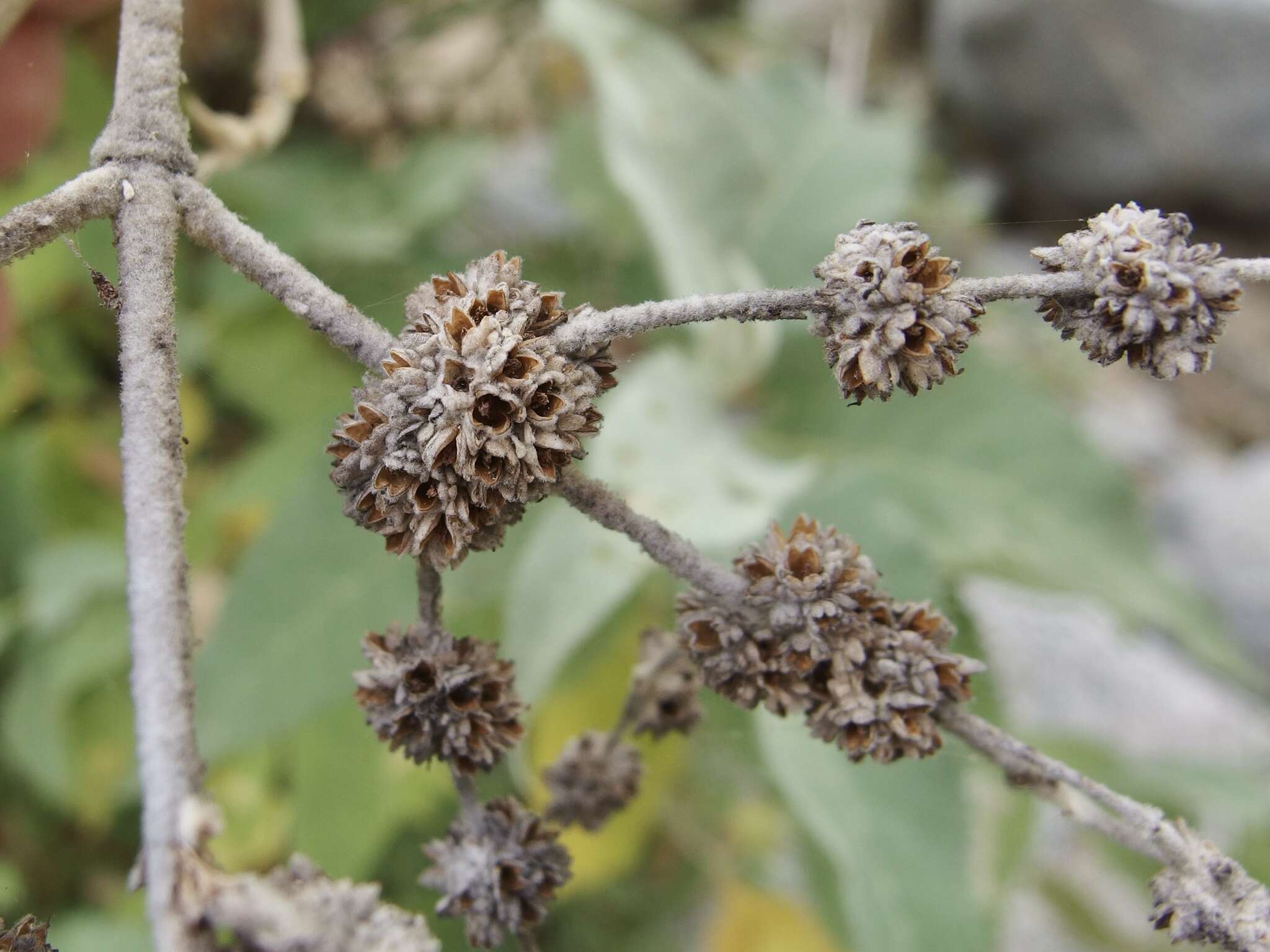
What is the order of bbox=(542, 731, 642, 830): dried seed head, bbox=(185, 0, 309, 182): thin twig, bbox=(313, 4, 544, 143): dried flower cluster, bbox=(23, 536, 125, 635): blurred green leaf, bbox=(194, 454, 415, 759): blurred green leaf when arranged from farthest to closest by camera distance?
1. bbox=(313, 4, 544, 143): dried flower cluster
2. bbox=(23, 536, 125, 635): blurred green leaf
3. bbox=(194, 454, 415, 759): blurred green leaf
4. bbox=(185, 0, 309, 182): thin twig
5. bbox=(542, 731, 642, 830): dried seed head

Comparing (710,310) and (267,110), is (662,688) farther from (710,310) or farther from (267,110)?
(267,110)

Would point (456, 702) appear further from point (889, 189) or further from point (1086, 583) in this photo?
point (889, 189)

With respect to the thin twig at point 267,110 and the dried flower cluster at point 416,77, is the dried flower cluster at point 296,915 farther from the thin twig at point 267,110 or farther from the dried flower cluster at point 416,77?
the dried flower cluster at point 416,77

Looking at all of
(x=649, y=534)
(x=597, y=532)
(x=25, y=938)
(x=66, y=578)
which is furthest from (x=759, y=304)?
(x=66, y=578)

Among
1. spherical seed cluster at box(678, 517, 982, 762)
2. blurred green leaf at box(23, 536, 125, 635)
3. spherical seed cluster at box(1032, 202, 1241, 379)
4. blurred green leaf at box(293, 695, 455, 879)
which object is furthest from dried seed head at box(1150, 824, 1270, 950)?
blurred green leaf at box(23, 536, 125, 635)

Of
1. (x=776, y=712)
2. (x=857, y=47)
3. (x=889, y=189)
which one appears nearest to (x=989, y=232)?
(x=857, y=47)

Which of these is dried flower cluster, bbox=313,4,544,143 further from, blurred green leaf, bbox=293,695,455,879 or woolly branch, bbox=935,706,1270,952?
A: woolly branch, bbox=935,706,1270,952
